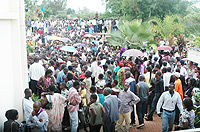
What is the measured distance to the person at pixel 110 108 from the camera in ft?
18.8

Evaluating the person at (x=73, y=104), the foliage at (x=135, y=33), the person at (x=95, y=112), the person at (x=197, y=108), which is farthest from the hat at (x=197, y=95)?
the foliage at (x=135, y=33)

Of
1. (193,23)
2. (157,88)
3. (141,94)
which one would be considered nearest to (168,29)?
(193,23)

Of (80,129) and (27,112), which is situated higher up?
(27,112)

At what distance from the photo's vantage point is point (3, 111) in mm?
4840

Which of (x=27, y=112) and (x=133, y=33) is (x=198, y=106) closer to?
(x=27, y=112)

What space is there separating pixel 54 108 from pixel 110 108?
1.37 meters

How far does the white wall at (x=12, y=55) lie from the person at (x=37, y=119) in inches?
16.8

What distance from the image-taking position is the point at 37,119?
16.9ft

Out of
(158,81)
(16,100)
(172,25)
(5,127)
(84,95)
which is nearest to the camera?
(5,127)

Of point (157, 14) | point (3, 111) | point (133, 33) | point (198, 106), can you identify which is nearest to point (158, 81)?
point (198, 106)

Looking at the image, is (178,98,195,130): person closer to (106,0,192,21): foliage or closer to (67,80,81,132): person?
(67,80,81,132): person

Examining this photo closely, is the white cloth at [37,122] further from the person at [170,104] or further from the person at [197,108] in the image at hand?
the person at [197,108]

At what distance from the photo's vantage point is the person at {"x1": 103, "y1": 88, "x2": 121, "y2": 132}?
18.8 ft

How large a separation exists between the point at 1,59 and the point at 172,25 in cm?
1695
